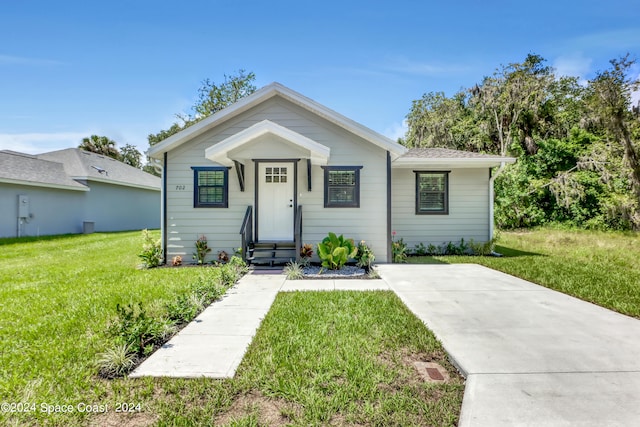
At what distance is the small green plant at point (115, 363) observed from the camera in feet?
8.50

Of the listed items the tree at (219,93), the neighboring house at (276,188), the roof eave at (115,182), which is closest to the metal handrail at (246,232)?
the neighboring house at (276,188)

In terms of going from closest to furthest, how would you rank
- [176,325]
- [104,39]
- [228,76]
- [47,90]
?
[176,325], [104,39], [47,90], [228,76]

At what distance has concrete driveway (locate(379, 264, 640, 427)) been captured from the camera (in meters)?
2.06

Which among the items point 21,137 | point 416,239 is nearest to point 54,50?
point 416,239

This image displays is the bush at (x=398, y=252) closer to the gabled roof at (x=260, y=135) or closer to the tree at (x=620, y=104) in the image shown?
the gabled roof at (x=260, y=135)

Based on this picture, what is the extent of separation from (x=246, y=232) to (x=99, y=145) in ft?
94.1

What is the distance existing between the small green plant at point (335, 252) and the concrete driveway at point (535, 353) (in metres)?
2.04

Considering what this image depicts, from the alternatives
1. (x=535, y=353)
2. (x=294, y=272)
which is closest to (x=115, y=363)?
(x=535, y=353)

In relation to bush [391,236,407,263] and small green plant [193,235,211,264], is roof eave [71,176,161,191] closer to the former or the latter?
small green plant [193,235,211,264]

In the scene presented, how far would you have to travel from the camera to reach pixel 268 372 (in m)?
2.55

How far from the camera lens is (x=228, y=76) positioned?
80.8 ft

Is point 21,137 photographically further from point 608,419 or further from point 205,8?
point 608,419

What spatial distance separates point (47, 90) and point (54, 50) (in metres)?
3.22

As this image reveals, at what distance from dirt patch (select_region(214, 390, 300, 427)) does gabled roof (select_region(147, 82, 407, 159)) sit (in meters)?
6.47
